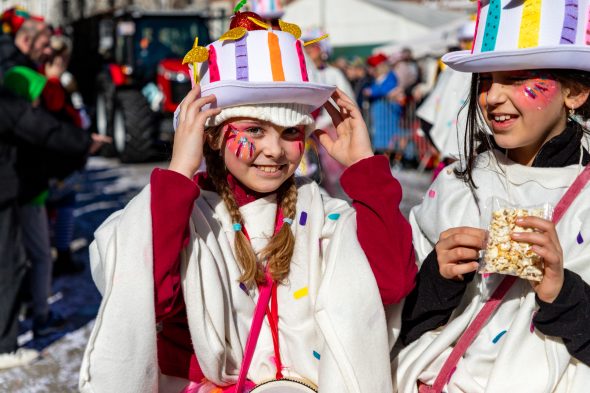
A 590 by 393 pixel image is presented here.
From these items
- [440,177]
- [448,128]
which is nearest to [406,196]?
[448,128]

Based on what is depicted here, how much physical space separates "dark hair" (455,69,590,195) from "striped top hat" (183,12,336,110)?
15.8 inches

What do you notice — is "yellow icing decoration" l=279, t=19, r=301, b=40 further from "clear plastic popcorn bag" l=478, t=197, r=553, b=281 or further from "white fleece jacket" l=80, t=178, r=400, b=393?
"clear plastic popcorn bag" l=478, t=197, r=553, b=281

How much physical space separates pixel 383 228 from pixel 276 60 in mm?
551

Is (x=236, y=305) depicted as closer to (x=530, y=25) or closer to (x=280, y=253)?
(x=280, y=253)

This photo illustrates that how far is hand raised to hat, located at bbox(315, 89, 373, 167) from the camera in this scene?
234cm

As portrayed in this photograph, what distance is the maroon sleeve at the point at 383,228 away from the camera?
2.15 meters

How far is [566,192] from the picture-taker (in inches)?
79.8

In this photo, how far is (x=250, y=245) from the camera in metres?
2.29

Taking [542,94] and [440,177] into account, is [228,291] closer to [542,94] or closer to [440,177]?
[440,177]

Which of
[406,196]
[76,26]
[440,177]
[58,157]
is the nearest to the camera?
[440,177]

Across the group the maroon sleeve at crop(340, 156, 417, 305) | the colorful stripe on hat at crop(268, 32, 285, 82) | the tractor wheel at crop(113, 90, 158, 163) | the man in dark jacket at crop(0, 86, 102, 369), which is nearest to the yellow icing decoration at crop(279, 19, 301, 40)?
the colorful stripe on hat at crop(268, 32, 285, 82)

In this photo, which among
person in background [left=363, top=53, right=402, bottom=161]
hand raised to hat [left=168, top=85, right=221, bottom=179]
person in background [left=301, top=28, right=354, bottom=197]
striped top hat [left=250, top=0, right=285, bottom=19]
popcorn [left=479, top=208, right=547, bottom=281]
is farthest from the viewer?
person in background [left=363, top=53, right=402, bottom=161]

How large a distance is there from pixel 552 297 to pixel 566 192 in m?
0.31

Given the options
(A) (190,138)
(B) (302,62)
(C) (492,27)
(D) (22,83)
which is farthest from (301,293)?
(D) (22,83)
